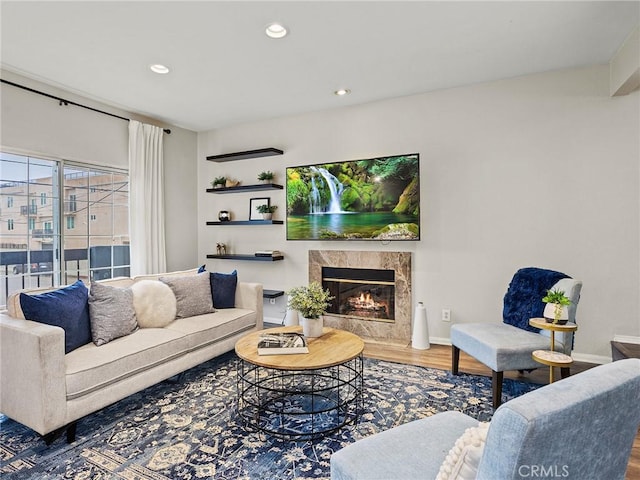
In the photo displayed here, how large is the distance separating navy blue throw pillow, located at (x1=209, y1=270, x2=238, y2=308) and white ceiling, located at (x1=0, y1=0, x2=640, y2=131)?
188cm

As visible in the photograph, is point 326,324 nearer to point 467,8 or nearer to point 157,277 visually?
point 157,277

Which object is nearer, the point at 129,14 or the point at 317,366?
the point at 317,366

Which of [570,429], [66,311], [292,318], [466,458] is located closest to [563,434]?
[570,429]

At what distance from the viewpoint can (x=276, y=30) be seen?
102 inches

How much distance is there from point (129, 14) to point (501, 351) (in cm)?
326

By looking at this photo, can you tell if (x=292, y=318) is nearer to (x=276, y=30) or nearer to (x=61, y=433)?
(x=61, y=433)

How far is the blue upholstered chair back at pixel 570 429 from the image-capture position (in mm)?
767

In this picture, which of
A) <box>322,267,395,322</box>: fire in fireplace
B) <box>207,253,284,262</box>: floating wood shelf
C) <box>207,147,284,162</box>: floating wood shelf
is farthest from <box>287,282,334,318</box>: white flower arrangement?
<box>207,147,284,162</box>: floating wood shelf

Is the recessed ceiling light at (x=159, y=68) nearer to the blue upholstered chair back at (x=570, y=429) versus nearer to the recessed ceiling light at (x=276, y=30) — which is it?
the recessed ceiling light at (x=276, y=30)

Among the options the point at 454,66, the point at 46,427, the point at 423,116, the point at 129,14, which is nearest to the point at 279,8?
the point at 129,14

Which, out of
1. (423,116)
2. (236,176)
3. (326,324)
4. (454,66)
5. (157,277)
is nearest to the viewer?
(454,66)

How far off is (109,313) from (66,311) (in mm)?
297

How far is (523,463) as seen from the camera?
77cm

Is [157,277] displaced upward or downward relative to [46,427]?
upward
